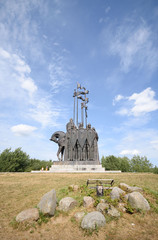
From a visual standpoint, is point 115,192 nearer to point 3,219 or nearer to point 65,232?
point 65,232

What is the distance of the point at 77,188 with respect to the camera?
7918 millimetres

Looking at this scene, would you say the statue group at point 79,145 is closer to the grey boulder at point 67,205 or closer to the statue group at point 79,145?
the statue group at point 79,145

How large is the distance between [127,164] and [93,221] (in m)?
44.1

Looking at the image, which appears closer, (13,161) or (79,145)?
(79,145)

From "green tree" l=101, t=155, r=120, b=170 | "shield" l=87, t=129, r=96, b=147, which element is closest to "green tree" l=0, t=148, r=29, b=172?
"shield" l=87, t=129, r=96, b=147

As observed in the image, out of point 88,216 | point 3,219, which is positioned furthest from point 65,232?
point 3,219

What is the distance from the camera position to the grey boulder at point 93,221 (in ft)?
15.4

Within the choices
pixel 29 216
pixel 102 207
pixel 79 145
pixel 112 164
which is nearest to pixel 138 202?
pixel 102 207

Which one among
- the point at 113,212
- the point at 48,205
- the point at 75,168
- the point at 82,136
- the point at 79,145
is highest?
the point at 82,136

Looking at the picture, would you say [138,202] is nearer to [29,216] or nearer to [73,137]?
[29,216]

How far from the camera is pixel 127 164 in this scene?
4425 centimetres

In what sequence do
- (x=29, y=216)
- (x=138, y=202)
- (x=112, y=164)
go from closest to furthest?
(x=29, y=216) → (x=138, y=202) → (x=112, y=164)

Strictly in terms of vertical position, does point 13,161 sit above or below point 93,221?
above

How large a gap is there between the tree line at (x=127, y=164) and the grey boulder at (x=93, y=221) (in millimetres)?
38307
